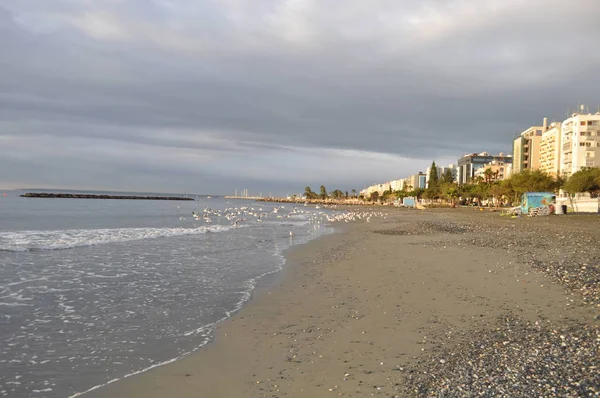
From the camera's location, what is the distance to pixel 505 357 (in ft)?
21.3

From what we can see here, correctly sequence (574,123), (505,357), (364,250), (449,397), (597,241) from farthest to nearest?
(574,123) → (597,241) → (364,250) → (505,357) → (449,397)

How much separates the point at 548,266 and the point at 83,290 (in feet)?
51.0

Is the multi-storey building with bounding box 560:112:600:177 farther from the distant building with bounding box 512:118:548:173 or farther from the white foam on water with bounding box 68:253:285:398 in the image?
the white foam on water with bounding box 68:253:285:398

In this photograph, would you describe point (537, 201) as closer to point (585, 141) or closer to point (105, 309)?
point (585, 141)

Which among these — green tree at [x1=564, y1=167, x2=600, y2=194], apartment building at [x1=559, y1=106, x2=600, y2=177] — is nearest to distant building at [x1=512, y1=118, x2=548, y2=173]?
apartment building at [x1=559, y1=106, x2=600, y2=177]

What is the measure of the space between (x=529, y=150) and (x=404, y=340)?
500ft

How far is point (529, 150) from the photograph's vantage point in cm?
13962

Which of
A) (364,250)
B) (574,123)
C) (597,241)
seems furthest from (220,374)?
(574,123)

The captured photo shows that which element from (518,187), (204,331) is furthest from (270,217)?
(204,331)

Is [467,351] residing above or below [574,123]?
below

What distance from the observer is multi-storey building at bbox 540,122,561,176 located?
11775 centimetres

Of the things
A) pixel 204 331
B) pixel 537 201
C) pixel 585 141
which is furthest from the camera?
pixel 585 141

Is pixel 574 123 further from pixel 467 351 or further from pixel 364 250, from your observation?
pixel 467 351

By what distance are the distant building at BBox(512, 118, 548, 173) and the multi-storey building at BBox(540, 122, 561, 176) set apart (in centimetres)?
669
